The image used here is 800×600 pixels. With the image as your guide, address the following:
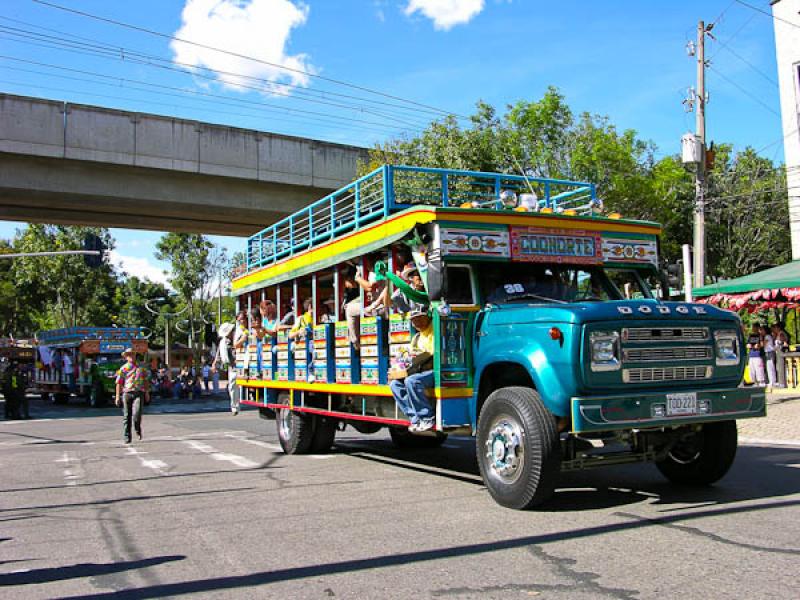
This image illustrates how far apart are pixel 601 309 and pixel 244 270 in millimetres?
9180

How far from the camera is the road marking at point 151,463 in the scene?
10.9 metres

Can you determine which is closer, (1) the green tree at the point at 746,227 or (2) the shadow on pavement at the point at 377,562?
(2) the shadow on pavement at the point at 377,562

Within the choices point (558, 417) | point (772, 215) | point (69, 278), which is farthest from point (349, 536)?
point (69, 278)

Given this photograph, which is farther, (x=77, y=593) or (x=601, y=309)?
(x=601, y=309)

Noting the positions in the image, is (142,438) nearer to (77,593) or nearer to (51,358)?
(77,593)

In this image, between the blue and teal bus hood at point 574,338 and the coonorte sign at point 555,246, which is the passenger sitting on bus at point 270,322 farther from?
the blue and teal bus hood at point 574,338

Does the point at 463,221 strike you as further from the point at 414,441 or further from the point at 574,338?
the point at 414,441

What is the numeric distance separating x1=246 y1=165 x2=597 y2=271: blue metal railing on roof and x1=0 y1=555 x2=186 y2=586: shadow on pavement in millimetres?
4319

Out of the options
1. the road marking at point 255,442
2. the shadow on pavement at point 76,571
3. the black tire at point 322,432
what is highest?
the black tire at point 322,432

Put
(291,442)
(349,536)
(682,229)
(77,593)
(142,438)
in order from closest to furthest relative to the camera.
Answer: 1. (77,593)
2. (349,536)
3. (291,442)
4. (142,438)
5. (682,229)

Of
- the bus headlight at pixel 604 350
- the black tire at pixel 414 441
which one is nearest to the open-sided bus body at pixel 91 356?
the black tire at pixel 414 441

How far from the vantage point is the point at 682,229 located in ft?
111

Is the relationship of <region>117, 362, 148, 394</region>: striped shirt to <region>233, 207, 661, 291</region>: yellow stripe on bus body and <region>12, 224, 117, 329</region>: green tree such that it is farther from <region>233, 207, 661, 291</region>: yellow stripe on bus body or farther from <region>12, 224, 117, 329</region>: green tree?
<region>12, 224, 117, 329</region>: green tree

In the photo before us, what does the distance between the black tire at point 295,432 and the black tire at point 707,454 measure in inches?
219
